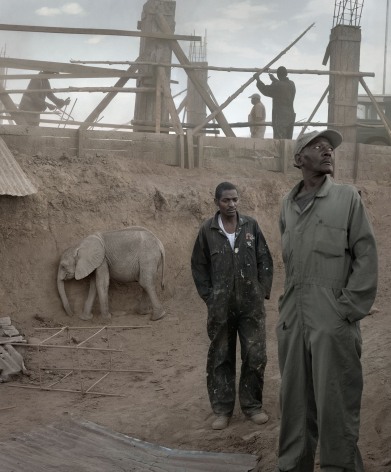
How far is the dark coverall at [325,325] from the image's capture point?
3.76 meters

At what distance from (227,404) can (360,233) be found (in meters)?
2.35

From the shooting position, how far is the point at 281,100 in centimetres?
1331

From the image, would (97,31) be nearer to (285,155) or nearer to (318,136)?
(285,155)

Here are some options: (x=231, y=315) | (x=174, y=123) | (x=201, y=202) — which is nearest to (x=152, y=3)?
(x=174, y=123)

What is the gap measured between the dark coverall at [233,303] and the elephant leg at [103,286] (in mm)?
4314

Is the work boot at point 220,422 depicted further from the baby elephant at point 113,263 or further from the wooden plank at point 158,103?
the wooden plank at point 158,103

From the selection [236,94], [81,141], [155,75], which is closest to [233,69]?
[236,94]

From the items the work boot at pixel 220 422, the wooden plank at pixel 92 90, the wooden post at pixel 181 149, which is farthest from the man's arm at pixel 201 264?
the wooden plank at pixel 92 90

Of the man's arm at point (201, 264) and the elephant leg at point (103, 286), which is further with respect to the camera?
the elephant leg at point (103, 286)

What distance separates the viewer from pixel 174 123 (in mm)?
12305

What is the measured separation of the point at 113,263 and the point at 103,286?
364 mm

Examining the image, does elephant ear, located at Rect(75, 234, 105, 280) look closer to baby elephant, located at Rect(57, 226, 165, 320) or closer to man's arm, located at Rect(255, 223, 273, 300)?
baby elephant, located at Rect(57, 226, 165, 320)

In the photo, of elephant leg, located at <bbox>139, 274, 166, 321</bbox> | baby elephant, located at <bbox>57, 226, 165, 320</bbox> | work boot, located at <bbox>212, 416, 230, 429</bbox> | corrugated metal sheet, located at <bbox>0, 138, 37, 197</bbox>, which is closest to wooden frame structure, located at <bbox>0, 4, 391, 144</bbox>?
corrugated metal sheet, located at <bbox>0, 138, 37, 197</bbox>

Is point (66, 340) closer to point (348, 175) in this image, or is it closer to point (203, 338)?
point (203, 338)
